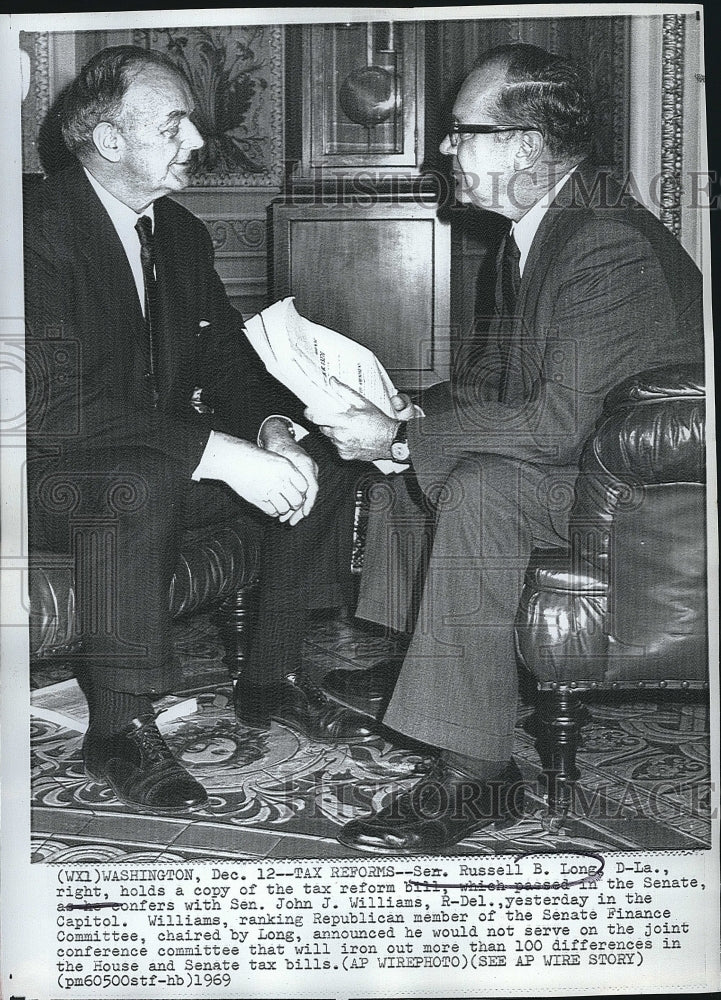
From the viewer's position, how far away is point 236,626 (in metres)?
3.27

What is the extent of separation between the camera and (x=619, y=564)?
3.23 metres

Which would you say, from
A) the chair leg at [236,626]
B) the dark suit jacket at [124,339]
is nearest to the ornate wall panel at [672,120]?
the dark suit jacket at [124,339]

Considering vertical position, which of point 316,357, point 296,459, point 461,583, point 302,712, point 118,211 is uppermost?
point 118,211

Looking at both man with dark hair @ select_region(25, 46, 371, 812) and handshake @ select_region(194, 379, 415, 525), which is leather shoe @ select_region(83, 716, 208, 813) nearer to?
man with dark hair @ select_region(25, 46, 371, 812)

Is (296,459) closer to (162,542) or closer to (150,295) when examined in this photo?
(162,542)

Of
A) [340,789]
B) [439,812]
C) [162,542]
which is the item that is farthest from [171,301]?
[439,812]

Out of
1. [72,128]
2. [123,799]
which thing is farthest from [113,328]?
[123,799]

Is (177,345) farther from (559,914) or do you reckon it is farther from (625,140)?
(559,914)

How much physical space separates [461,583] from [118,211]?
51.4 inches

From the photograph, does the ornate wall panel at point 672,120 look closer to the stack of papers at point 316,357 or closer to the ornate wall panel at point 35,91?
the stack of papers at point 316,357

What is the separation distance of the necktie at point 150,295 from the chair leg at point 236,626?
55 centimetres

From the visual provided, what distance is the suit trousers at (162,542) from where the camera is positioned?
3.25 m

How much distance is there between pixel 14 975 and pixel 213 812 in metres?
0.66

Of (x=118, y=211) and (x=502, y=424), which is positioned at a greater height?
(x=118, y=211)
